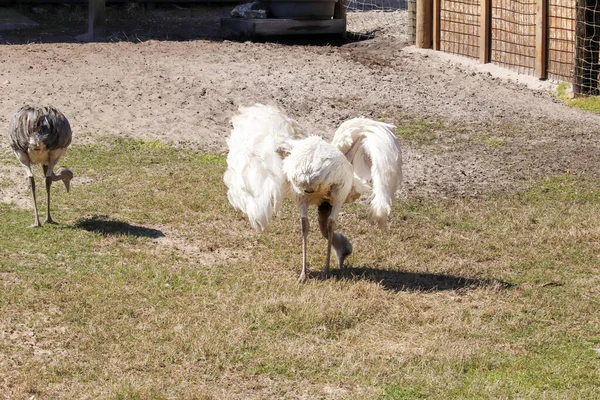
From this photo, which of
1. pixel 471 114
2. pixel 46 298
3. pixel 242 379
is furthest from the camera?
pixel 471 114

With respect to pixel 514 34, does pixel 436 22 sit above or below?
above

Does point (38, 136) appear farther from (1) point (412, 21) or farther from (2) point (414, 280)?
(1) point (412, 21)

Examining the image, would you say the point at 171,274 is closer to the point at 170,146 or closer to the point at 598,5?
the point at 170,146

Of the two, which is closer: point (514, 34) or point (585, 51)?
point (585, 51)

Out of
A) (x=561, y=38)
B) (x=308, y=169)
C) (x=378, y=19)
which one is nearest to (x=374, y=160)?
(x=308, y=169)

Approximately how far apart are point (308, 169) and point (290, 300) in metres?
0.99

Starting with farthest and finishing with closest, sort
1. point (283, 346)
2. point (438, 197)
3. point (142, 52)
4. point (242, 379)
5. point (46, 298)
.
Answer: point (142, 52) < point (438, 197) < point (46, 298) < point (283, 346) < point (242, 379)

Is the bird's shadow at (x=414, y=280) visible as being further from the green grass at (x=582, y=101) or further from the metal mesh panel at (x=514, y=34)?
the metal mesh panel at (x=514, y=34)

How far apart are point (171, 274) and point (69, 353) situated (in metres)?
1.62

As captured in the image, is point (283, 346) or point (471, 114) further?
point (471, 114)

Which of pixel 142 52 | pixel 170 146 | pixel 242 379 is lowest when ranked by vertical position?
pixel 242 379

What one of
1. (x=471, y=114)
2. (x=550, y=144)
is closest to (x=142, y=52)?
(x=471, y=114)

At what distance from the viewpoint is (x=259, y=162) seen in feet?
23.4

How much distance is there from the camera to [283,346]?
19.3 feet
